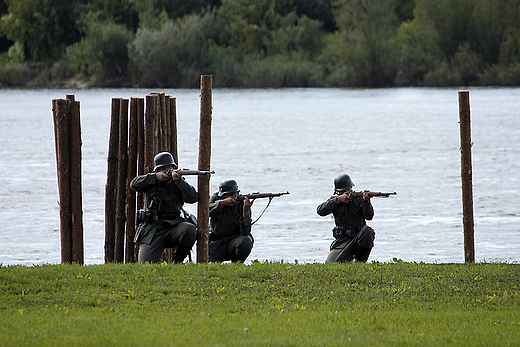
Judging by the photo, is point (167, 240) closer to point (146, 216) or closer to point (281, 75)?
point (146, 216)

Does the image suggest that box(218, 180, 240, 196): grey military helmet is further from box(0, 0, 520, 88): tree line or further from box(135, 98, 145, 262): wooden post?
box(0, 0, 520, 88): tree line

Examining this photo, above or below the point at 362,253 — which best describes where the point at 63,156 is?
above

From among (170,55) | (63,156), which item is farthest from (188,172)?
(170,55)

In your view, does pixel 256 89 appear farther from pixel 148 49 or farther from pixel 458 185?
pixel 458 185

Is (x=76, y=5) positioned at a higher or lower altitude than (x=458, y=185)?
higher

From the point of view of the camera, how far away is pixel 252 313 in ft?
23.1

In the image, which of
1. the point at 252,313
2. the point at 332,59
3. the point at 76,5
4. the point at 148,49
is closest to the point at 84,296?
the point at 252,313

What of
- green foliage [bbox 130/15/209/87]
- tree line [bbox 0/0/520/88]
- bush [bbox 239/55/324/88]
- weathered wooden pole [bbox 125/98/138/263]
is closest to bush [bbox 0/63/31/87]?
tree line [bbox 0/0/520/88]

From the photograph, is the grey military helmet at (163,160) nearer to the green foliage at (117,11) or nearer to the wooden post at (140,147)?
the wooden post at (140,147)

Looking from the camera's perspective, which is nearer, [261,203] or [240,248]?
[240,248]

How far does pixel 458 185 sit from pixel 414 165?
4.16 meters

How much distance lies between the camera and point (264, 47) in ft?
274

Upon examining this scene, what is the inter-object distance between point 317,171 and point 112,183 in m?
13.2

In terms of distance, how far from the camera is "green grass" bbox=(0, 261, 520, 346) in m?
6.25
